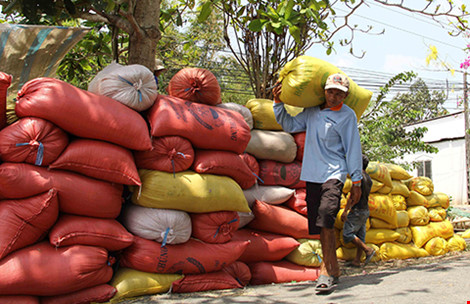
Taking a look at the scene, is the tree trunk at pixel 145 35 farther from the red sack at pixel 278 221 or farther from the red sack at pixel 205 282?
the red sack at pixel 205 282

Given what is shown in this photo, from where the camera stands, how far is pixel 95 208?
2496 mm

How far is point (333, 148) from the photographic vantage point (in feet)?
9.58

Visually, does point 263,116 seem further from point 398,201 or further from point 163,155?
point 398,201

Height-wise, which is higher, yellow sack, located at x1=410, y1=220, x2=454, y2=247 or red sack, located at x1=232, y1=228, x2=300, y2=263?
red sack, located at x1=232, y1=228, x2=300, y2=263

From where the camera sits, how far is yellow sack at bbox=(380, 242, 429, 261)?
14.1 ft

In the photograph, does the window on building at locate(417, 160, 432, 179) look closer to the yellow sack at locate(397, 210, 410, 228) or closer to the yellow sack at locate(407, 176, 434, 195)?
the yellow sack at locate(407, 176, 434, 195)

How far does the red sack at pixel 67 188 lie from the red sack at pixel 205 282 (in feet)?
2.08

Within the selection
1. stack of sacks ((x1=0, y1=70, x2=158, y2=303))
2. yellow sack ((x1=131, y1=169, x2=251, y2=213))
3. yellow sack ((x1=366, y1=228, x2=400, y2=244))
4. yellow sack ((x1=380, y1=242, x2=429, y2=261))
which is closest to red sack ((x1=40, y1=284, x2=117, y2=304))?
stack of sacks ((x1=0, y1=70, x2=158, y2=303))

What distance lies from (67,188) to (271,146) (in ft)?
5.79

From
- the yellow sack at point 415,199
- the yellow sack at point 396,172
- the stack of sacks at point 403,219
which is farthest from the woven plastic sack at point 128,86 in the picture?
the yellow sack at point 415,199

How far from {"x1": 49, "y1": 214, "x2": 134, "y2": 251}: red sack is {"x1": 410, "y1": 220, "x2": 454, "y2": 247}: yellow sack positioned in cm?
343

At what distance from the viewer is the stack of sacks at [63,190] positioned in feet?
7.33

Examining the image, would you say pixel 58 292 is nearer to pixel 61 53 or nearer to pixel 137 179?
pixel 137 179

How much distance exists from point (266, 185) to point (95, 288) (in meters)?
1.69
